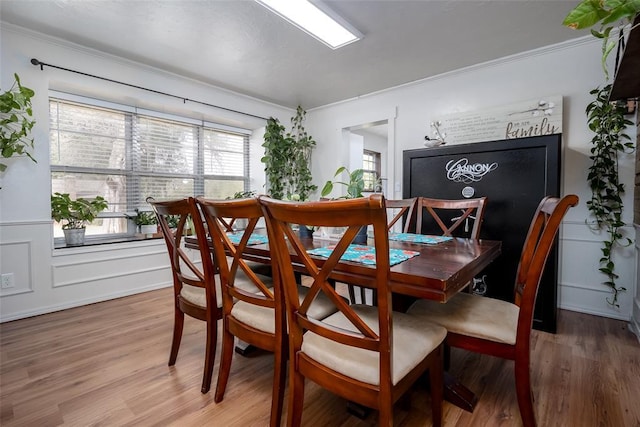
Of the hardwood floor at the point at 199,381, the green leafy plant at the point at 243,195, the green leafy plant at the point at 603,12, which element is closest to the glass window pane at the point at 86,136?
the green leafy plant at the point at 243,195

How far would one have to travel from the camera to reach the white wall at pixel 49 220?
2.44 metres

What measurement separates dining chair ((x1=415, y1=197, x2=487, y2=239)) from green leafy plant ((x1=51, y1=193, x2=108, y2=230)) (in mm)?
2941

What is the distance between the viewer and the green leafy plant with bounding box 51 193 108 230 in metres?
2.72

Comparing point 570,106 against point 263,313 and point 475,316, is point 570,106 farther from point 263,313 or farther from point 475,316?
point 263,313

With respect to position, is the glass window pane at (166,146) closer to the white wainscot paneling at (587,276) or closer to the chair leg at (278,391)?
the chair leg at (278,391)

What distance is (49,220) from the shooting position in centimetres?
262

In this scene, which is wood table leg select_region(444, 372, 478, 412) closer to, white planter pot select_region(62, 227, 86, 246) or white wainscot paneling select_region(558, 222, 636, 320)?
white wainscot paneling select_region(558, 222, 636, 320)

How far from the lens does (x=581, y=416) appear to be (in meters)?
1.36

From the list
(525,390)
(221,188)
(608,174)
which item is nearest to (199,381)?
(525,390)

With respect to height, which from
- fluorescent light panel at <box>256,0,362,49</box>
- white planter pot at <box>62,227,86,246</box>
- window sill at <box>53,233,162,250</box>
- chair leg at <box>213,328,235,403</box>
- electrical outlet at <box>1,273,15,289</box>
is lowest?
chair leg at <box>213,328,235,403</box>

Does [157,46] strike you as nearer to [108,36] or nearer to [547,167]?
[108,36]

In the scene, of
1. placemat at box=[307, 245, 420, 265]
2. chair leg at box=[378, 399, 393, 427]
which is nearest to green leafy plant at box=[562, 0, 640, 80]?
placemat at box=[307, 245, 420, 265]

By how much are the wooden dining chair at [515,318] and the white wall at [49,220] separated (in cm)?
288

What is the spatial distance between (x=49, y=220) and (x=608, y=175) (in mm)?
4608
